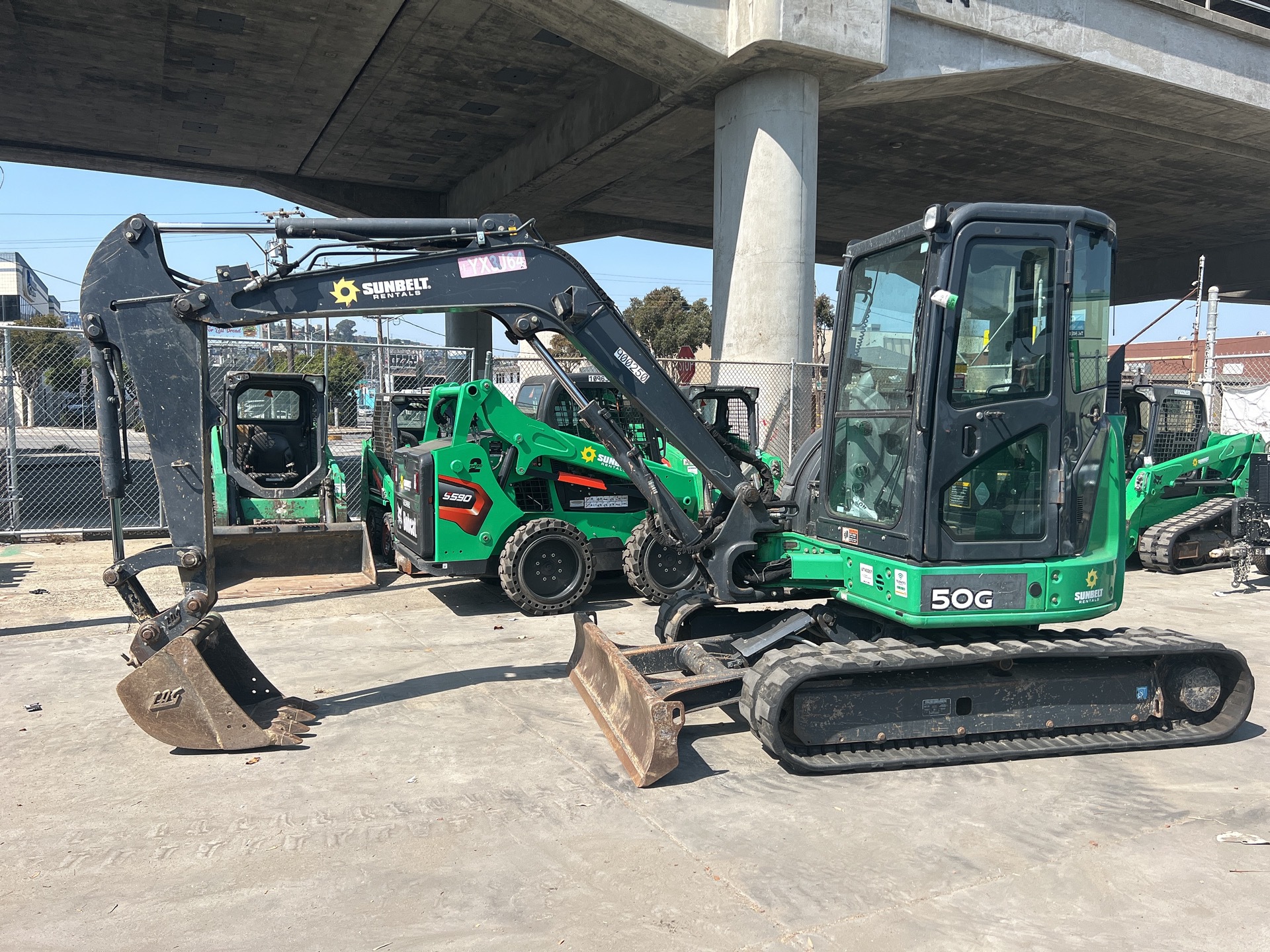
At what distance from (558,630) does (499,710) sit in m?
2.13

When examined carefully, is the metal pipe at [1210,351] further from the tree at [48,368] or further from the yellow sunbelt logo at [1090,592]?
the tree at [48,368]

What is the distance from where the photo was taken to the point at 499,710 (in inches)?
226

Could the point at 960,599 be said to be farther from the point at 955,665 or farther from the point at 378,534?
the point at 378,534

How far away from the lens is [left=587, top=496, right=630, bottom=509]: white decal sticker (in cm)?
895

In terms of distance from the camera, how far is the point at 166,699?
487 centimetres

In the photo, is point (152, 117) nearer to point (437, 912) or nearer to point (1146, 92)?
point (1146, 92)

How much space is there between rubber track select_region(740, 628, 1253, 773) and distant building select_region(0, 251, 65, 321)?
185 feet

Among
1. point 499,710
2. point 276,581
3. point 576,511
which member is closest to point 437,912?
point 499,710

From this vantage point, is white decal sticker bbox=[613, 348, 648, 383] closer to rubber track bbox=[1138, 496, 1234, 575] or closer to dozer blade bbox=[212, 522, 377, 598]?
dozer blade bbox=[212, 522, 377, 598]

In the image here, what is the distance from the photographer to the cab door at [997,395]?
4816mm

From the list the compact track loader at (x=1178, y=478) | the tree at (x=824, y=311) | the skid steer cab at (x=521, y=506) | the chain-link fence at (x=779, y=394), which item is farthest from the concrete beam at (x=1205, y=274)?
the skid steer cab at (x=521, y=506)

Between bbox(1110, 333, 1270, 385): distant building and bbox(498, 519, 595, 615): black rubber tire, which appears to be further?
bbox(1110, 333, 1270, 385): distant building

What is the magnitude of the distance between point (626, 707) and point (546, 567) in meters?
3.56

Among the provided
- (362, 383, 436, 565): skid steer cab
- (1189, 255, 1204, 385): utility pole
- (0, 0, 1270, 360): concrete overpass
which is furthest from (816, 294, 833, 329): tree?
(362, 383, 436, 565): skid steer cab
